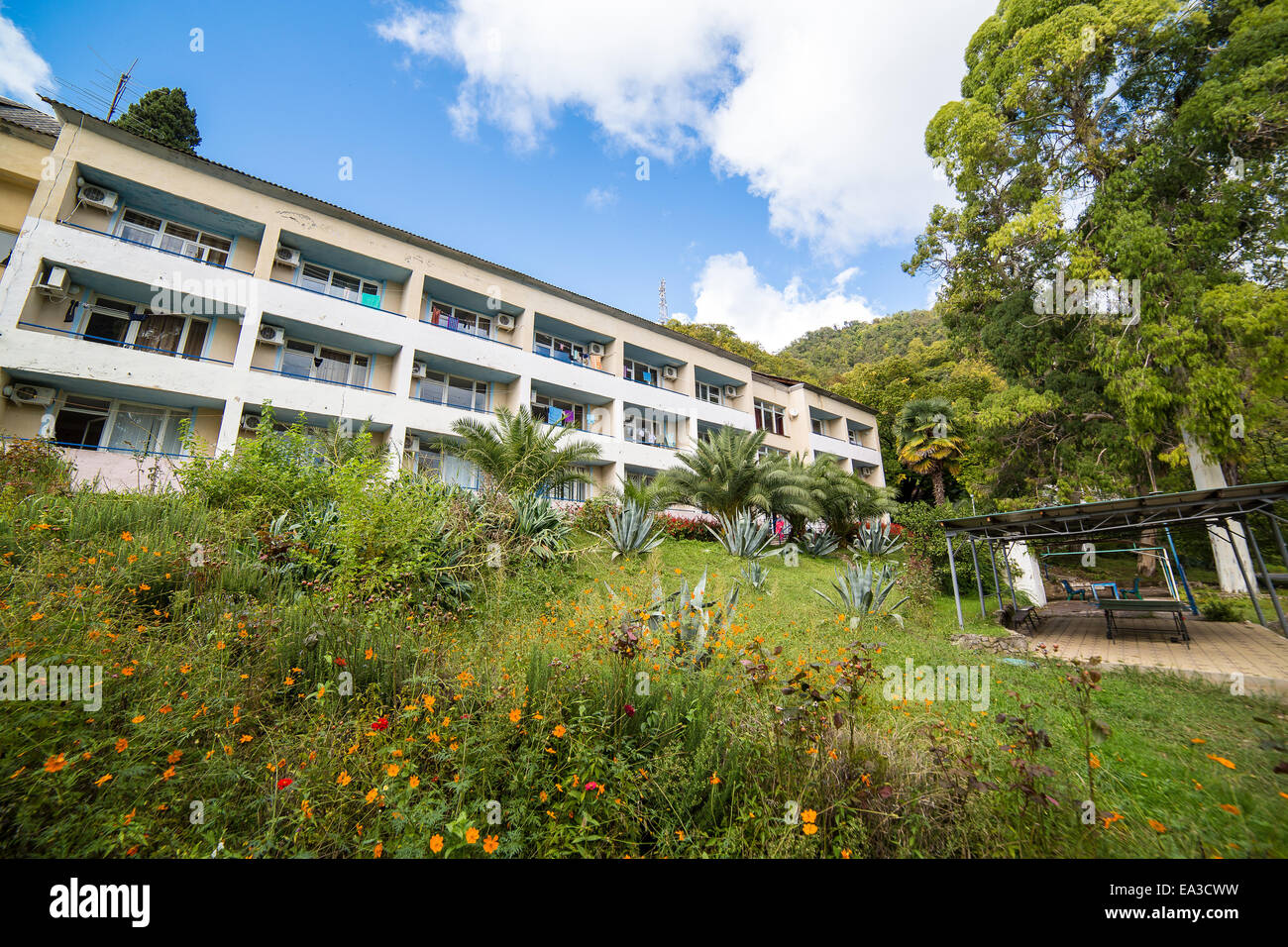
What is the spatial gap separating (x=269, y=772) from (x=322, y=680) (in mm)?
945

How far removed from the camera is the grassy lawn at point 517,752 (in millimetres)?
2225

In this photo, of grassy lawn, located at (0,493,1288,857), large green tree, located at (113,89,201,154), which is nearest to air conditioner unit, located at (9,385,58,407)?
grassy lawn, located at (0,493,1288,857)

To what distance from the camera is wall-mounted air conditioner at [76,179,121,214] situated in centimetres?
1221

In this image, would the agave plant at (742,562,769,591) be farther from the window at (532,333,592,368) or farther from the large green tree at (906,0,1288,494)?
the window at (532,333,592,368)

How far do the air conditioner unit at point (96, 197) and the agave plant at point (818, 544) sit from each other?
21924 millimetres

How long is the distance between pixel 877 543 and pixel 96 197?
2392cm

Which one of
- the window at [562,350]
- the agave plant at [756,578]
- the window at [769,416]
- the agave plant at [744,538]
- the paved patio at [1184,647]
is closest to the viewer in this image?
the paved patio at [1184,647]

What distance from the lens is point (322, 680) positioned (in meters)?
3.50

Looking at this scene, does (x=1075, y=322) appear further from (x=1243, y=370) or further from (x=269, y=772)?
(x=269, y=772)

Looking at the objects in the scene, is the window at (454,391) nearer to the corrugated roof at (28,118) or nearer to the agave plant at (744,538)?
the agave plant at (744,538)

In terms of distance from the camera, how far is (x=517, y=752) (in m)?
2.78

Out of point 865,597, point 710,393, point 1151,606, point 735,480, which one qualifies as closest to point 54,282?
point 735,480

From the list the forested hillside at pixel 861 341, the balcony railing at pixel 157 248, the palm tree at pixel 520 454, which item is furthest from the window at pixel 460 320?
the forested hillside at pixel 861 341
